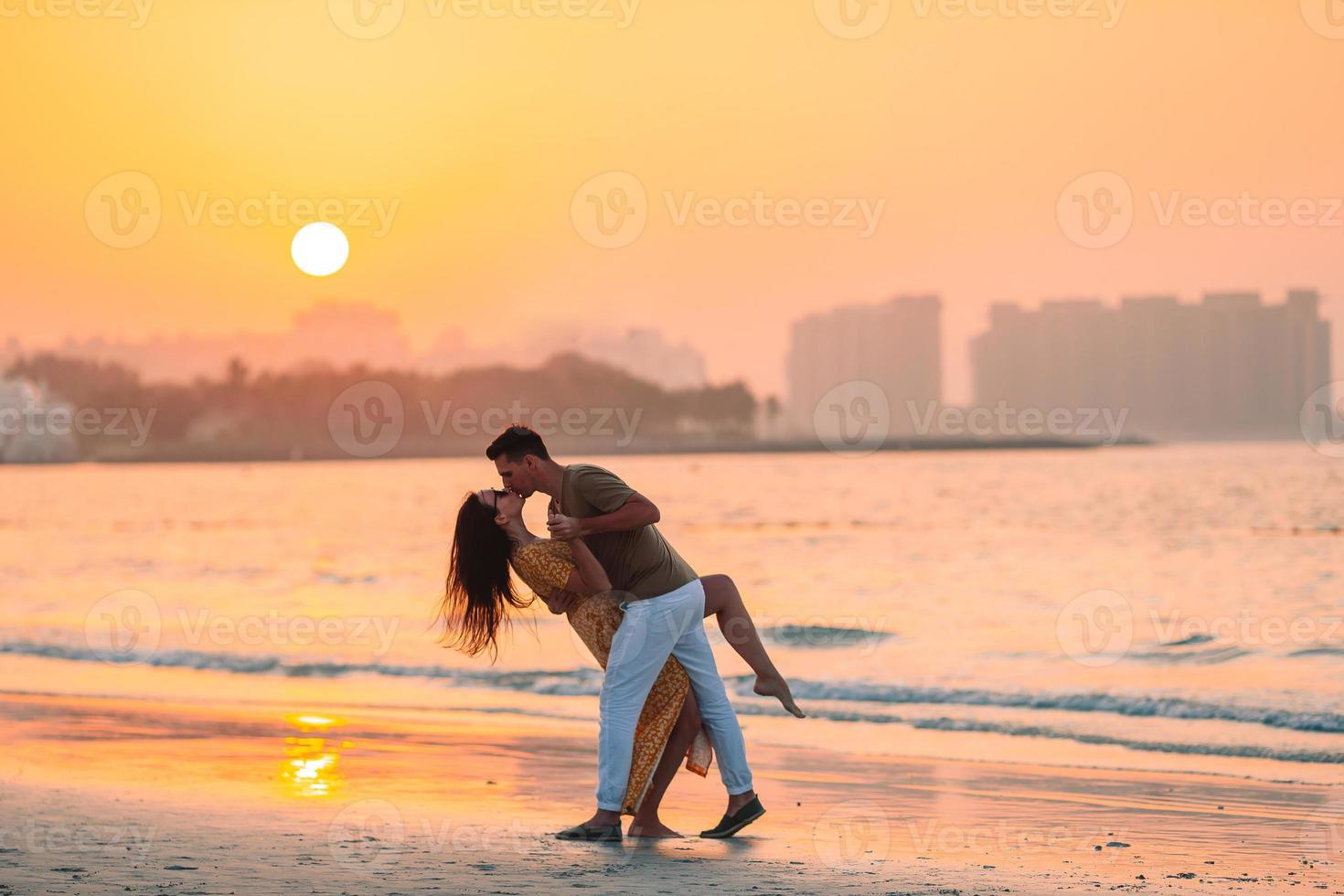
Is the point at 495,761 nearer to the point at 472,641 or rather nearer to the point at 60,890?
the point at 472,641

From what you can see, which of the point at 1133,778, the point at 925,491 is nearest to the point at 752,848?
the point at 1133,778

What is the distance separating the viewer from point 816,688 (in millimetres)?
13312

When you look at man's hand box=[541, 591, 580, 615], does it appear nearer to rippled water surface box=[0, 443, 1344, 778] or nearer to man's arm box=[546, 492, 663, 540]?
man's arm box=[546, 492, 663, 540]

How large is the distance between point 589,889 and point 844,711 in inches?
270

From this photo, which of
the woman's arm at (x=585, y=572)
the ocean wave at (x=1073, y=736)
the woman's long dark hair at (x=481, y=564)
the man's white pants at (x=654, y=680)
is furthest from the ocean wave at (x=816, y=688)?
the woman's arm at (x=585, y=572)

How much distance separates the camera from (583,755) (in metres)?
9.41

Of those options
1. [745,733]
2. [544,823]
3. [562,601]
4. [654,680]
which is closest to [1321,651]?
[745,733]

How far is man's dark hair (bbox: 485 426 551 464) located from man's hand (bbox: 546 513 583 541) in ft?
0.91

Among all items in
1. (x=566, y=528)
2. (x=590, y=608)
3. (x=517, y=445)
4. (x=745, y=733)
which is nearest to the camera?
(x=566, y=528)

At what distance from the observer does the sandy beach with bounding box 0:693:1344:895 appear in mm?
5637

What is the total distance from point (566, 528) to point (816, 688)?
7.87 m

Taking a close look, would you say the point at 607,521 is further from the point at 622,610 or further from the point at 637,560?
the point at 622,610

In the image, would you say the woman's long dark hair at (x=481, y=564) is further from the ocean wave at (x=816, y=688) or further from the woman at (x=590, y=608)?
the ocean wave at (x=816, y=688)

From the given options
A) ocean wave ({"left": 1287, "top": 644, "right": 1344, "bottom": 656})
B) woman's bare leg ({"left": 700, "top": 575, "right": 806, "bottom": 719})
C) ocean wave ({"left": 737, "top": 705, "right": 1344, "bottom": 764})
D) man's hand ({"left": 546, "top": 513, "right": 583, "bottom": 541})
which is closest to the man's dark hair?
man's hand ({"left": 546, "top": 513, "right": 583, "bottom": 541})
